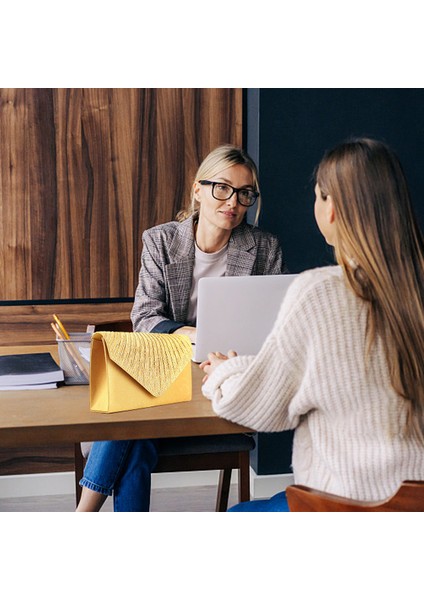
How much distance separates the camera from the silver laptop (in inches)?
76.3

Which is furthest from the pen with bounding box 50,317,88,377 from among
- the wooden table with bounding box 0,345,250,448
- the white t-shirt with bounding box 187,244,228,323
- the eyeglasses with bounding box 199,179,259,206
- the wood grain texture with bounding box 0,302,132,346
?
the wood grain texture with bounding box 0,302,132,346

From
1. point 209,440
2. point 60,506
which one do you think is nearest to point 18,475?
point 60,506

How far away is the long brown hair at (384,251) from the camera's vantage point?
146 cm

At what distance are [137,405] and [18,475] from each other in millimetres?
1838

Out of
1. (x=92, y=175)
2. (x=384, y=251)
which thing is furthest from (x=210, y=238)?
(x=384, y=251)

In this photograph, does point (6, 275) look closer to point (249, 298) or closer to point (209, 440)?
point (209, 440)

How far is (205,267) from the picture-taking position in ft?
8.93

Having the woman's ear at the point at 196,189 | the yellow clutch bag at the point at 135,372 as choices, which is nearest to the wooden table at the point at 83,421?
the yellow clutch bag at the point at 135,372

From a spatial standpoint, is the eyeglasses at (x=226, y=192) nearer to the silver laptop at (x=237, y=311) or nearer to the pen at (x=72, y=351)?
the silver laptop at (x=237, y=311)

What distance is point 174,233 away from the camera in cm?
275

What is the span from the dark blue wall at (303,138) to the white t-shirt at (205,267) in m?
0.50

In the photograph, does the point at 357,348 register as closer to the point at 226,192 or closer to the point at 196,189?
the point at 226,192

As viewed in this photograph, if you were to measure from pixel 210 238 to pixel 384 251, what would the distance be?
1.30m
